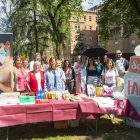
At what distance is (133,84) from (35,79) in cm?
245

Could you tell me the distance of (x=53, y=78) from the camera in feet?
13.9

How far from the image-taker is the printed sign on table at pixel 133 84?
3.66 meters

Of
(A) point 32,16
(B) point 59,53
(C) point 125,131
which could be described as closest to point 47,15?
(A) point 32,16

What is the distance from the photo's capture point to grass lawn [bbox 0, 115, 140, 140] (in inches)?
136

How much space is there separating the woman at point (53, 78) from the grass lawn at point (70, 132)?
3.21 ft

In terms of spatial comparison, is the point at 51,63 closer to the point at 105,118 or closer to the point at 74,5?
the point at 105,118

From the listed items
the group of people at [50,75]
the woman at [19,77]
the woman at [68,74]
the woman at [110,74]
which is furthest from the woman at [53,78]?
the woman at [110,74]

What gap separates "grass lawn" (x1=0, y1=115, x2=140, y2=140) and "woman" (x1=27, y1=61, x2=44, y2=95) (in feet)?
3.27

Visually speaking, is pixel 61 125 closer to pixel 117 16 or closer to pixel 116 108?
pixel 116 108

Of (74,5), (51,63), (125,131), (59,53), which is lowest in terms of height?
(125,131)

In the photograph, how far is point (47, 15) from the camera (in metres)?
12.1

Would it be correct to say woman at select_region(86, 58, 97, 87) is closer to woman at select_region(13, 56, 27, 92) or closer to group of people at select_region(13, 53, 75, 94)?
group of people at select_region(13, 53, 75, 94)

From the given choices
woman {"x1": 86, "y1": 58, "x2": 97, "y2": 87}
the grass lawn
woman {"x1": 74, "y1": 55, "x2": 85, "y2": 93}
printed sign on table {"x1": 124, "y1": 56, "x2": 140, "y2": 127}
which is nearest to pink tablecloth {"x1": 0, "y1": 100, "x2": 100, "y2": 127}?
the grass lawn

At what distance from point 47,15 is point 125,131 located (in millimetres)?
10634
